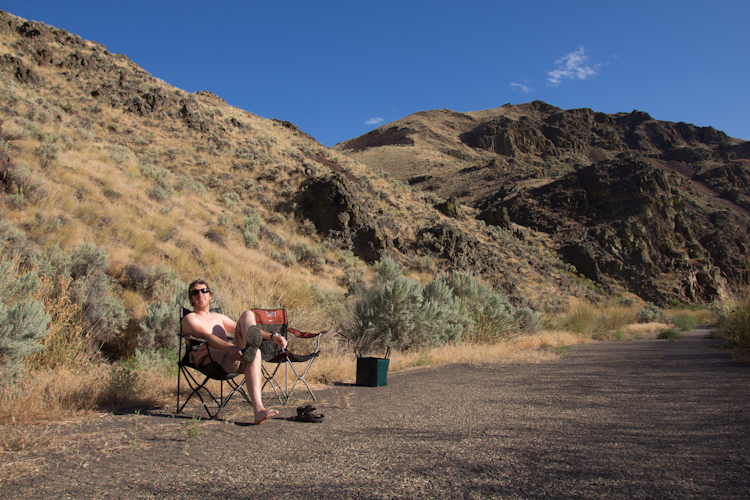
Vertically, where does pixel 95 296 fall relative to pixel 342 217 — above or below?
below

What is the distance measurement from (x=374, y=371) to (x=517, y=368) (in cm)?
292

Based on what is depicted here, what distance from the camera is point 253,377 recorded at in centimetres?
363

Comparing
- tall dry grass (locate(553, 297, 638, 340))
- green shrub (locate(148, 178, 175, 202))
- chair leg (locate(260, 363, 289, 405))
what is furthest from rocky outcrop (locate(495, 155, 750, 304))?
chair leg (locate(260, 363, 289, 405))

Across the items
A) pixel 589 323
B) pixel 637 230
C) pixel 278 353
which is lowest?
pixel 589 323

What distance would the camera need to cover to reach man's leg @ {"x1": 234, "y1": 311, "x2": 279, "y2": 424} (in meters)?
3.50

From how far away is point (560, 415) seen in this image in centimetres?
368

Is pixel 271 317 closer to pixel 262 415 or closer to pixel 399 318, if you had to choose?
pixel 262 415

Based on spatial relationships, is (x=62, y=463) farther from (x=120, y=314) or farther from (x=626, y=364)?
(x=626, y=364)

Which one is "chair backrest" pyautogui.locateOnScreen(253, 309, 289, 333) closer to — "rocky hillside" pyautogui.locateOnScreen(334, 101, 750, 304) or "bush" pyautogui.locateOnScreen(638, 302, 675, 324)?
"rocky hillside" pyautogui.locateOnScreen(334, 101, 750, 304)

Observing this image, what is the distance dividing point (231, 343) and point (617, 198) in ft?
146

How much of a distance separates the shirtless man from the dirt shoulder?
1.03 feet

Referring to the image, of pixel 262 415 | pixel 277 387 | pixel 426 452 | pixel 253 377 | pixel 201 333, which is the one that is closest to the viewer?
pixel 426 452

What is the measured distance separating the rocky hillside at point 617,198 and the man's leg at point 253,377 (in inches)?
477

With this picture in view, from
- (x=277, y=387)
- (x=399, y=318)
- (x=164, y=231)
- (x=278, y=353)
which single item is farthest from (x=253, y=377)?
(x=164, y=231)
